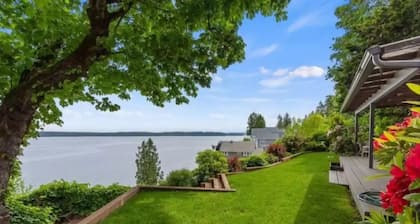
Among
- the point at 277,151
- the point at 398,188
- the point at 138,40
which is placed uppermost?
the point at 138,40

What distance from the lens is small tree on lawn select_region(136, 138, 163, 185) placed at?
1039 centimetres

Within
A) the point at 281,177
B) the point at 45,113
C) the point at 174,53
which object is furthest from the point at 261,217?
the point at 45,113

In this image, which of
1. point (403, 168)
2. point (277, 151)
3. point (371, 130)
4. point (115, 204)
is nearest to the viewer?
point (403, 168)

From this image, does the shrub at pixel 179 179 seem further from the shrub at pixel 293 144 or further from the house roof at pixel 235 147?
the house roof at pixel 235 147

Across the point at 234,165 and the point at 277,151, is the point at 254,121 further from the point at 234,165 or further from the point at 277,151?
the point at 234,165

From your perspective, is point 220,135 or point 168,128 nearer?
point 168,128

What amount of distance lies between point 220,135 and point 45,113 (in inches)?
→ 1991

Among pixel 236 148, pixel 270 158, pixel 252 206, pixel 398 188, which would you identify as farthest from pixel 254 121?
pixel 398 188

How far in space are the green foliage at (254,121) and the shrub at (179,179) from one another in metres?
45.6

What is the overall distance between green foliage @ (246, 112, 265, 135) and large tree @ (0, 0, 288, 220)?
49.6 metres

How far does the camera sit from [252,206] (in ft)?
20.3

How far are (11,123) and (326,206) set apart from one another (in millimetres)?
5916

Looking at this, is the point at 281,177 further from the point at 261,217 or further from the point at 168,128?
the point at 168,128

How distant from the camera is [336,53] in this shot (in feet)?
54.3
